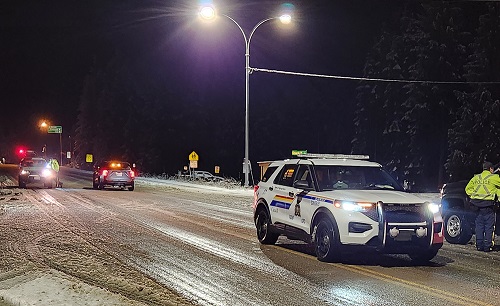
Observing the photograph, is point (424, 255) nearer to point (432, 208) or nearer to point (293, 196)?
point (432, 208)

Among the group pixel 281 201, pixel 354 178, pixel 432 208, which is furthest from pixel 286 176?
pixel 432 208

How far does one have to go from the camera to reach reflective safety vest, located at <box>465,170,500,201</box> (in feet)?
43.2

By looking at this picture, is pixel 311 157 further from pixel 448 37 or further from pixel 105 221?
→ pixel 448 37

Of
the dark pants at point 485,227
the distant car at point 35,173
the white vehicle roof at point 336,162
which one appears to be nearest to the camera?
the white vehicle roof at point 336,162

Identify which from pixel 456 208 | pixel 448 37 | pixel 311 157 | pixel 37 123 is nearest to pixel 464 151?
pixel 448 37

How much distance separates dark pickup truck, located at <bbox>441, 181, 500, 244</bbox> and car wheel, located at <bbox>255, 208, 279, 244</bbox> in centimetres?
408

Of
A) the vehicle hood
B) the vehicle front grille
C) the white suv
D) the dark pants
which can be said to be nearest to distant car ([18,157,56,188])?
the white suv

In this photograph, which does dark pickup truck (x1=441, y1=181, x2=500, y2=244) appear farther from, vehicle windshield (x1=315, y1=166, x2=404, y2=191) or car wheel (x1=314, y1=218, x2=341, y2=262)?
car wheel (x1=314, y1=218, x2=341, y2=262)

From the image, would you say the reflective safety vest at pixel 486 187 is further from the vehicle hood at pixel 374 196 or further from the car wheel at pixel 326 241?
the car wheel at pixel 326 241

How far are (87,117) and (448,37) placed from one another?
63.7 metres

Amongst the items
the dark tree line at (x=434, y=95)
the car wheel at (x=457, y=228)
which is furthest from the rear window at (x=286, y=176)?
the dark tree line at (x=434, y=95)

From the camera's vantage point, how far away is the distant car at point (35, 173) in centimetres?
3597

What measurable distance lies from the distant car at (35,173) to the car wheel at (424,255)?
28.6 metres

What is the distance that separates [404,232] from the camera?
34.6 ft
